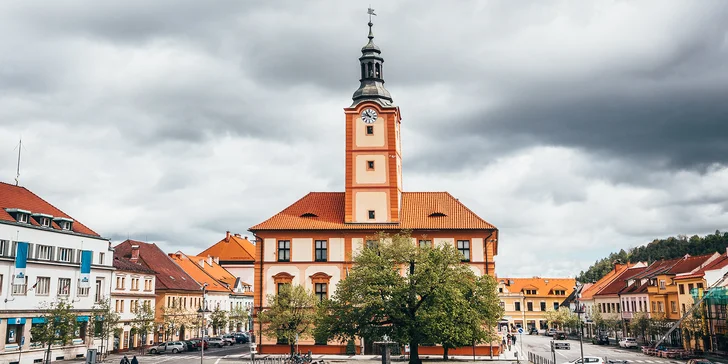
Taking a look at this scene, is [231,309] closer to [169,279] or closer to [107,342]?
[169,279]

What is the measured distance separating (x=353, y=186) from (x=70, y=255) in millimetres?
26555

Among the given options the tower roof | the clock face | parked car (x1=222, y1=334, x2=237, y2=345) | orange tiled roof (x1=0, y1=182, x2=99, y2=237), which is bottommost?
parked car (x1=222, y1=334, x2=237, y2=345)

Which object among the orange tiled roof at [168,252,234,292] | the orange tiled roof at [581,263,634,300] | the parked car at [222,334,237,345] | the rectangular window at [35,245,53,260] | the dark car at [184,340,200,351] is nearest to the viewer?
the rectangular window at [35,245,53,260]

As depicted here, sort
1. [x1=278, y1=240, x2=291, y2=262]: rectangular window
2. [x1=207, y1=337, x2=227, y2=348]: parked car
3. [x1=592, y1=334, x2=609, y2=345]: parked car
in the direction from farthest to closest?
[x1=592, y1=334, x2=609, y2=345]: parked car
[x1=207, y1=337, x2=227, y2=348]: parked car
[x1=278, y1=240, x2=291, y2=262]: rectangular window

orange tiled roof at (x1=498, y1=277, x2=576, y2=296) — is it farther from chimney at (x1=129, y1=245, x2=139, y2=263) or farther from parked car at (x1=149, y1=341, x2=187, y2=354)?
parked car at (x1=149, y1=341, x2=187, y2=354)

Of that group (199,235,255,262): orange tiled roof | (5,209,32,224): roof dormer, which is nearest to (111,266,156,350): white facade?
(5,209,32,224): roof dormer

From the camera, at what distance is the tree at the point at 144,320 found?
6944cm

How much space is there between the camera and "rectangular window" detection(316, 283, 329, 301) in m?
61.7

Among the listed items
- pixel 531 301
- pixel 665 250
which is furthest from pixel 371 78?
pixel 665 250

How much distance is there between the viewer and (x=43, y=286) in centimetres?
5650

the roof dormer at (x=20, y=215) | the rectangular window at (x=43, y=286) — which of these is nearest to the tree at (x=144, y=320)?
the rectangular window at (x=43, y=286)

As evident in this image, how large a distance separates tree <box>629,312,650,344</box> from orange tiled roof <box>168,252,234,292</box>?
55552 mm

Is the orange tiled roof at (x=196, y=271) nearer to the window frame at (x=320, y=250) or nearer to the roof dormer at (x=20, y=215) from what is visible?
the window frame at (x=320, y=250)

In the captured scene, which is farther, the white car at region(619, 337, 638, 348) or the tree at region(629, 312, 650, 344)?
the tree at region(629, 312, 650, 344)
